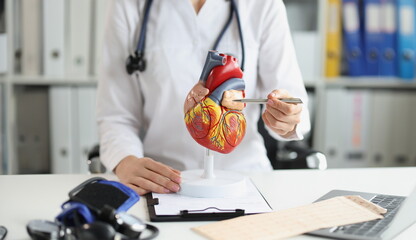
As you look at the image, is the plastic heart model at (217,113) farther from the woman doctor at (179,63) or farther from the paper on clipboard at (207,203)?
the woman doctor at (179,63)

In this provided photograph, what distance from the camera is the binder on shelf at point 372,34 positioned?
8.53 feet

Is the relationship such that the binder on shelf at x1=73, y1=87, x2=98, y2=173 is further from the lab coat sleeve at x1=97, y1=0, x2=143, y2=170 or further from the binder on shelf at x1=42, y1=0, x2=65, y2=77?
the lab coat sleeve at x1=97, y1=0, x2=143, y2=170

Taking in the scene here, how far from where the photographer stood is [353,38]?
2.62 m

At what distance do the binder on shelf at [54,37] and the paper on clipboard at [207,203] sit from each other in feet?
5.11

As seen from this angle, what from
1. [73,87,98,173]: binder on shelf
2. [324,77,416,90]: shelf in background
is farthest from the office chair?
[73,87,98,173]: binder on shelf

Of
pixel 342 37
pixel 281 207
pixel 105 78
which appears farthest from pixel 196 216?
pixel 342 37

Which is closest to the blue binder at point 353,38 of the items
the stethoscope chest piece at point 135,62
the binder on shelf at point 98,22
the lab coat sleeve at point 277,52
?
the binder on shelf at point 98,22

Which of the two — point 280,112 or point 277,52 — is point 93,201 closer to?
point 280,112

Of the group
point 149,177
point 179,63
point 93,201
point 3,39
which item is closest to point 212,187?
point 149,177

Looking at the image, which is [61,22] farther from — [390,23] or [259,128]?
[390,23]

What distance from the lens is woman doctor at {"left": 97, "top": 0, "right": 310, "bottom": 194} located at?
1.43 m

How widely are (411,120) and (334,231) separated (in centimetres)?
193

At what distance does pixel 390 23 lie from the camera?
261 centimetres

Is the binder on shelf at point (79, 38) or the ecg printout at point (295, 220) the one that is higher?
the binder on shelf at point (79, 38)
